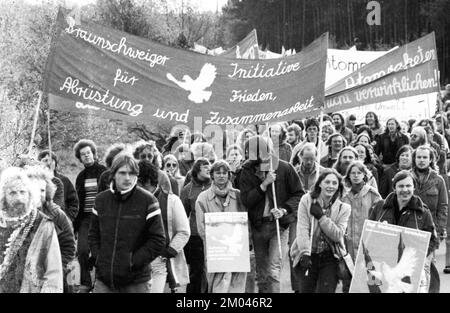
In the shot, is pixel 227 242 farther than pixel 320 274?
Yes

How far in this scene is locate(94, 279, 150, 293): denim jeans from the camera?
7.26 m

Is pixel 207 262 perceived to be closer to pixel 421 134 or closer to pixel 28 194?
pixel 28 194

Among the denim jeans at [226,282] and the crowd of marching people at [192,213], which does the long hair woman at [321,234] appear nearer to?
the crowd of marching people at [192,213]

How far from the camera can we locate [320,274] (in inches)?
348

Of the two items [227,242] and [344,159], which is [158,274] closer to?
[227,242]

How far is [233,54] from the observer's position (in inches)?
608

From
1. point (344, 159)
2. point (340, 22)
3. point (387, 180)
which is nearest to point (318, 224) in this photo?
point (344, 159)

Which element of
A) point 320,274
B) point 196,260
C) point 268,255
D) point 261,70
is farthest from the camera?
point 261,70

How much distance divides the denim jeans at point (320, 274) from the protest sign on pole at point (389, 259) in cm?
38

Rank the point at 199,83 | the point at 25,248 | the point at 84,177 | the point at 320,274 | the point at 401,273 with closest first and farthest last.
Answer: the point at 25,248
the point at 401,273
the point at 320,274
the point at 199,83
the point at 84,177

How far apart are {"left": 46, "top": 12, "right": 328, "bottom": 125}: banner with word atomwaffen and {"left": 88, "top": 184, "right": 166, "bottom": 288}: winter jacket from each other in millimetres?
3283

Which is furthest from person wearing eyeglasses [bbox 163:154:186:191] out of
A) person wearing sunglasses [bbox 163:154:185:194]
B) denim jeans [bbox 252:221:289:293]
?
denim jeans [bbox 252:221:289:293]

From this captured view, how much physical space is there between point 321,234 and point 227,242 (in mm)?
1074

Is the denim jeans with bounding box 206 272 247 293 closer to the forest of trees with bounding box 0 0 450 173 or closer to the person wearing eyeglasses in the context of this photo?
the person wearing eyeglasses
